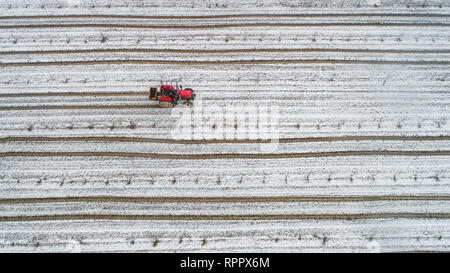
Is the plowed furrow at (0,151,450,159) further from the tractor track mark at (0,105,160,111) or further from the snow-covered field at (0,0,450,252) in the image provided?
the tractor track mark at (0,105,160,111)

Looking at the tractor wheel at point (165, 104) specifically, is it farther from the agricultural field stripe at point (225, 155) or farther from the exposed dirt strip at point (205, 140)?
the agricultural field stripe at point (225, 155)

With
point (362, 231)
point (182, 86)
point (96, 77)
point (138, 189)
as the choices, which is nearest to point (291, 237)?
point (362, 231)

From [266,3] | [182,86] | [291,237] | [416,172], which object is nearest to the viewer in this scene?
[291,237]

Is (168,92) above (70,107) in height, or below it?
above

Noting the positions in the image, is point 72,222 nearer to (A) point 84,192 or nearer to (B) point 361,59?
(A) point 84,192

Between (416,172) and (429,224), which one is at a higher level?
(416,172)

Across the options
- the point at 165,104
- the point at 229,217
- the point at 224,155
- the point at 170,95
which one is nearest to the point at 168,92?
the point at 170,95

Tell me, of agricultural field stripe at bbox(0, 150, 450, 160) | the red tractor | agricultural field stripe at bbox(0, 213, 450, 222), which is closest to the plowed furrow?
agricultural field stripe at bbox(0, 150, 450, 160)

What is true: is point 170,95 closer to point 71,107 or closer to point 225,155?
point 225,155
